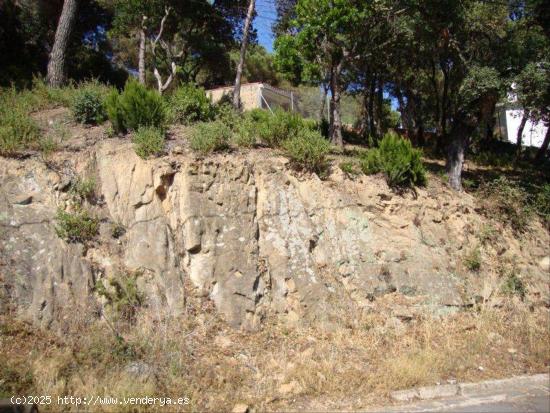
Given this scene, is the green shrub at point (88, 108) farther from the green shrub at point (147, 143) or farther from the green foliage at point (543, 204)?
the green foliage at point (543, 204)

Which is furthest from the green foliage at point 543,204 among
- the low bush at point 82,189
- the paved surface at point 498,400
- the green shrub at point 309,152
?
the low bush at point 82,189

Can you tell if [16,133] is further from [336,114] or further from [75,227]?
[336,114]

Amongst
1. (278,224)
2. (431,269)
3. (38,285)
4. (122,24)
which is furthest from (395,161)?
(122,24)

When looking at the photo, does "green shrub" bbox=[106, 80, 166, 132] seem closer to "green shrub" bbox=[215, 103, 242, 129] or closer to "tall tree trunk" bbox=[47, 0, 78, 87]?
"green shrub" bbox=[215, 103, 242, 129]

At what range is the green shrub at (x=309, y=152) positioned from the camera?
8.83 meters

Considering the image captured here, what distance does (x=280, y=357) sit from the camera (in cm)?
659

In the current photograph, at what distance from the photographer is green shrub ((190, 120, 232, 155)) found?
8547 millimetres

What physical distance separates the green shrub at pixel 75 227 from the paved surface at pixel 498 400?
4876 millimetres

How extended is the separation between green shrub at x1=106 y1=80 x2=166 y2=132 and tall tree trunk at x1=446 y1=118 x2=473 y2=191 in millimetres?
6675

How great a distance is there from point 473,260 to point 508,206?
2237 mm

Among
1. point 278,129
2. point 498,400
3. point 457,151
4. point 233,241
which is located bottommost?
point 498,400

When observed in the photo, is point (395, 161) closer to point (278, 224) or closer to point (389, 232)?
point (389, 232)

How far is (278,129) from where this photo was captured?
9.56 m

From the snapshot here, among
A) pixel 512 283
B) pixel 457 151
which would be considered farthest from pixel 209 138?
pixel 512 283
